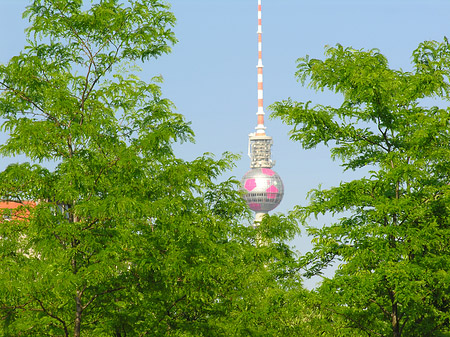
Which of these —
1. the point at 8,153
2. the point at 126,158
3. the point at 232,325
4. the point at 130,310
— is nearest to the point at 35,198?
the point at 8,153

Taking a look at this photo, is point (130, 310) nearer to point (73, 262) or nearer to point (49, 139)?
point (73, 262)

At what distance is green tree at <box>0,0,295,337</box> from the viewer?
16500 mm

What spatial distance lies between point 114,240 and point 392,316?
279 inches

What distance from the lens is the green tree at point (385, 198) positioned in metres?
17.3

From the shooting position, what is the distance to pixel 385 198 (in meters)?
17.7

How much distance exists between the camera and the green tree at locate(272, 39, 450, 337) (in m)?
17.3

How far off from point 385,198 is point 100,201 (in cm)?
658

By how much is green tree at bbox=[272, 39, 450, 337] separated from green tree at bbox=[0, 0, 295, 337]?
2536mm

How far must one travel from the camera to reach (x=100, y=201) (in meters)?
16.5

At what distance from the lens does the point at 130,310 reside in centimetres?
1830

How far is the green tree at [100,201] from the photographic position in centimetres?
1650

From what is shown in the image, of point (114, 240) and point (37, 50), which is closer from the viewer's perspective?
point (114, 240)

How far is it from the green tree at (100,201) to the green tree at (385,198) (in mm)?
2536

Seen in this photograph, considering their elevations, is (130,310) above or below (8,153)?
below
